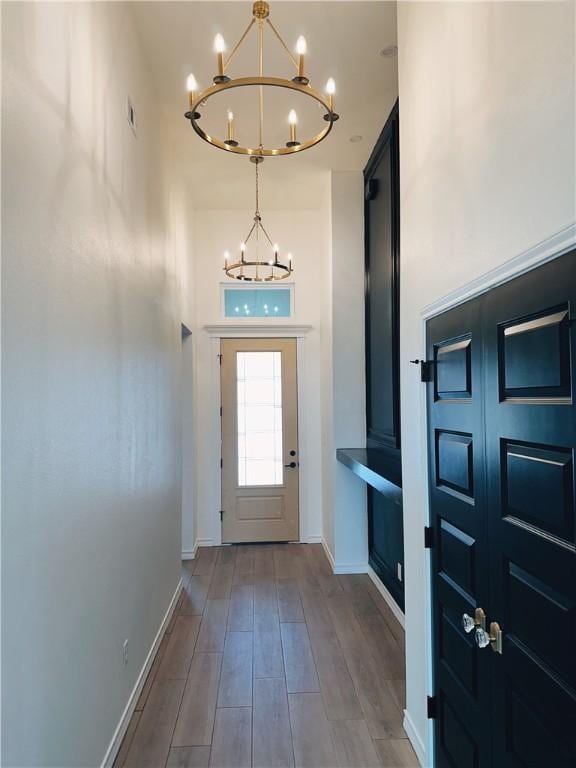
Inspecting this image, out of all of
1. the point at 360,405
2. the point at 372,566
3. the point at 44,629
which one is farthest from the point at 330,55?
the point at 372,566

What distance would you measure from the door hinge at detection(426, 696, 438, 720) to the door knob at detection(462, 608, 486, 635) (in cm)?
59

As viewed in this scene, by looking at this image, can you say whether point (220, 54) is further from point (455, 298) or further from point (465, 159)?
point (455, 298)

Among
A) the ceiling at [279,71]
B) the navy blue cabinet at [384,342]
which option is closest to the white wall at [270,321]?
the ceiling at [279,71]

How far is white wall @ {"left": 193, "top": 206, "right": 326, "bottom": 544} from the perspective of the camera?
5328 millimetres

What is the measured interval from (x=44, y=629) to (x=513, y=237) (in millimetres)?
1830

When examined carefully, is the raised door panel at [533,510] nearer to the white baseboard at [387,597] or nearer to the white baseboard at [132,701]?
the white baseboard at [132,701]

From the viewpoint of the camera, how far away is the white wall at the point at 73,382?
1.34 meters

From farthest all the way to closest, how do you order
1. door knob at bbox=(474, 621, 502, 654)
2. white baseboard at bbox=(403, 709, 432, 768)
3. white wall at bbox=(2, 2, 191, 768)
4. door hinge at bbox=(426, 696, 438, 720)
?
white baseboard at bbox=(403, 709, 432, 768)
door hinge at bbox=(426, 696, 438, 720)
door knob at bbox=(474, 621, 502, 654)
white wall at bbox=(2, 2, 191, 768)

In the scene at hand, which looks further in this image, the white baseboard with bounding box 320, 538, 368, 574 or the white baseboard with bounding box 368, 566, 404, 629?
the white baseboard with bounding box 320, 538, 368, 574

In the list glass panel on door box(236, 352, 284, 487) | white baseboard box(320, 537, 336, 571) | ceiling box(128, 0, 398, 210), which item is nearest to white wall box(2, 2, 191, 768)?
ceiling box(128, 0, 398, 210)

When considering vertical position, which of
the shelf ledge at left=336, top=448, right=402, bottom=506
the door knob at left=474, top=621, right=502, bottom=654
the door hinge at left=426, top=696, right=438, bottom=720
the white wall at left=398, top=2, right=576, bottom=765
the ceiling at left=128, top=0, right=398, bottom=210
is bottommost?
the door hinge at left=426, top=696, right=438, bottom=720

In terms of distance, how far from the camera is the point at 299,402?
17.9 feet

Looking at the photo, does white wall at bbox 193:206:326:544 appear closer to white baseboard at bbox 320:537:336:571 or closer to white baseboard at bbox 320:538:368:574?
white baseboard at bbox 320:537:336:571

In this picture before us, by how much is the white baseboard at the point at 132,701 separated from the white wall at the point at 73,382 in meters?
0.07
